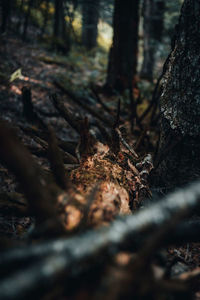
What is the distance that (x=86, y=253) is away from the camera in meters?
0.81

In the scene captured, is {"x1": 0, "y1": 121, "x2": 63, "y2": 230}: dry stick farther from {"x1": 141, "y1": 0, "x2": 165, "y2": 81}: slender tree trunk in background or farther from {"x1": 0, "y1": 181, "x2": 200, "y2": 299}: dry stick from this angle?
{"x1": 141, "y1": 0, "x2": 165, "y2": 81}: slender tree trunk in background

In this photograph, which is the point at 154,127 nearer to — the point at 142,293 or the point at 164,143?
the point at 164,143

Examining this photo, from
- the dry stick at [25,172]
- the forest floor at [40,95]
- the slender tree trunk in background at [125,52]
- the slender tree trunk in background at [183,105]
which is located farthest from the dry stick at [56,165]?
the slender tree trunk in background at [125,52]

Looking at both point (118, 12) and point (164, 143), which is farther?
point (118, 12)

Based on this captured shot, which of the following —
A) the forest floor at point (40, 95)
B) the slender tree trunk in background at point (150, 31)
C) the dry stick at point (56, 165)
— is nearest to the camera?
the dry stick at point (56, 165)

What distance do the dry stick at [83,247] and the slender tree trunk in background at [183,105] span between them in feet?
3.24

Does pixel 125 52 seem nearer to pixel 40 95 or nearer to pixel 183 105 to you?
pixel 40 95

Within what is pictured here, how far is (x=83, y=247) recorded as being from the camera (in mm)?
817

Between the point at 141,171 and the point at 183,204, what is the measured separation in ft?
3.58

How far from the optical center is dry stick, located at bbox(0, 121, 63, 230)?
2.92ft

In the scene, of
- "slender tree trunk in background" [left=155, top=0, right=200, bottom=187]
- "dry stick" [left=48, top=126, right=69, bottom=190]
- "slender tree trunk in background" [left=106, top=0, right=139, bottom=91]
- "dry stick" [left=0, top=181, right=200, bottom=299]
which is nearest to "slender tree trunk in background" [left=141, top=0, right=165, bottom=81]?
"slender tree trunk in background" [left=106, top=0, right=139, bottom=91]

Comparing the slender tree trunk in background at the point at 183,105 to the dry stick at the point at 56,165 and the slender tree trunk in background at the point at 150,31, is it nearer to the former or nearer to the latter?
the dry stick at the point at 56,165

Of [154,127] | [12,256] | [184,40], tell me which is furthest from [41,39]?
[12,256]

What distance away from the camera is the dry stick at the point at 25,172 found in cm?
89
